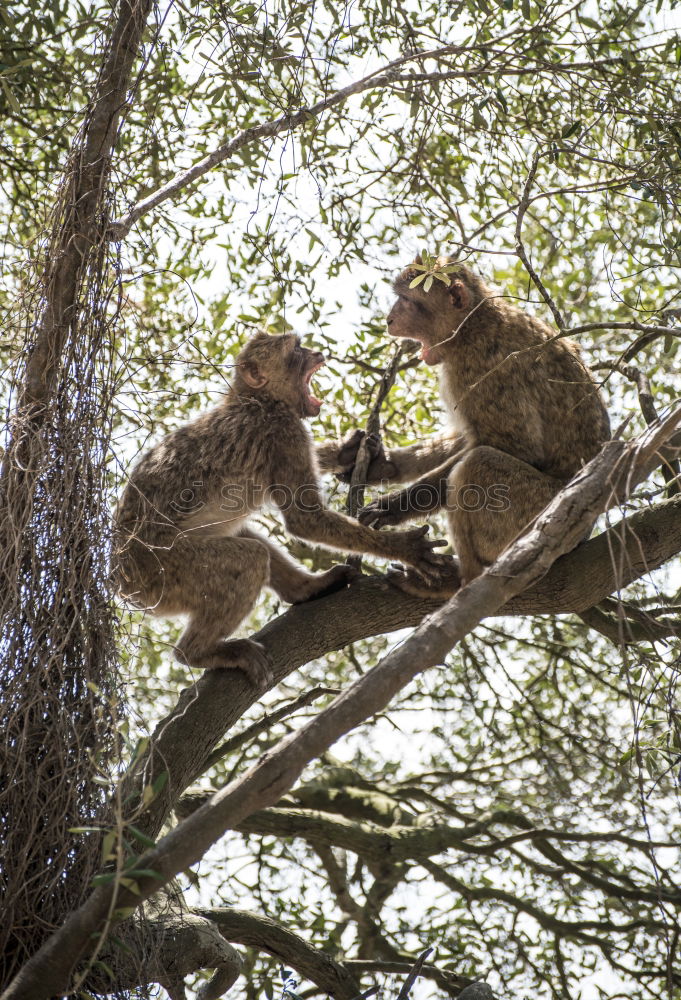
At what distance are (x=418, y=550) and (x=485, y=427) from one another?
882mm

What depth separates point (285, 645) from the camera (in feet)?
17.1

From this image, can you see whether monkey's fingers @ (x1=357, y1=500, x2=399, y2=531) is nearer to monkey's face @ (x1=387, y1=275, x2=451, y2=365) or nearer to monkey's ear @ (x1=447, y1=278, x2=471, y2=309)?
monkey's face @ (x1=387, y1=275, x2=451, y2=365)

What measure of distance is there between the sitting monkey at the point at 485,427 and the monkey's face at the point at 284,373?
22.2 inches

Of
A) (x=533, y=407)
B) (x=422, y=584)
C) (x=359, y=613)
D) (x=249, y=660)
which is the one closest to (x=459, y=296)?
(x=533, y=407)

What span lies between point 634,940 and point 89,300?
5461 millimetres

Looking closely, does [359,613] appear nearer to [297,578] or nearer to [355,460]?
[297,578]

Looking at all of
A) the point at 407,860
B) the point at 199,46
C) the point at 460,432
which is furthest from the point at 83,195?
the point at 407,860

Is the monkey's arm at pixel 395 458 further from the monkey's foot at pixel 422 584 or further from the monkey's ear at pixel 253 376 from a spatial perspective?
the monkey's foot at pixel 422 584

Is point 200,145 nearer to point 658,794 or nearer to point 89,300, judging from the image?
point 89,300

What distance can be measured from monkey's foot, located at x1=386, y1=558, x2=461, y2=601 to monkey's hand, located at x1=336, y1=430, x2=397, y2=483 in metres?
1.21

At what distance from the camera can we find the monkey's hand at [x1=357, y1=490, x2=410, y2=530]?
601cm

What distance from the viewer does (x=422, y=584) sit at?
526 cm

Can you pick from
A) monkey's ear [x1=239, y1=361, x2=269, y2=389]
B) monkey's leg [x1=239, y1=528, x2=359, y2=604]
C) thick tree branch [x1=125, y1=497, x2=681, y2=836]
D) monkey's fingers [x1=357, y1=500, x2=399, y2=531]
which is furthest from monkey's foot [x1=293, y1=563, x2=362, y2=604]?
monkey's ear [x1=239, y1=361, x2=269, y2=389]

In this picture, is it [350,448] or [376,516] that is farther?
[350,448]
